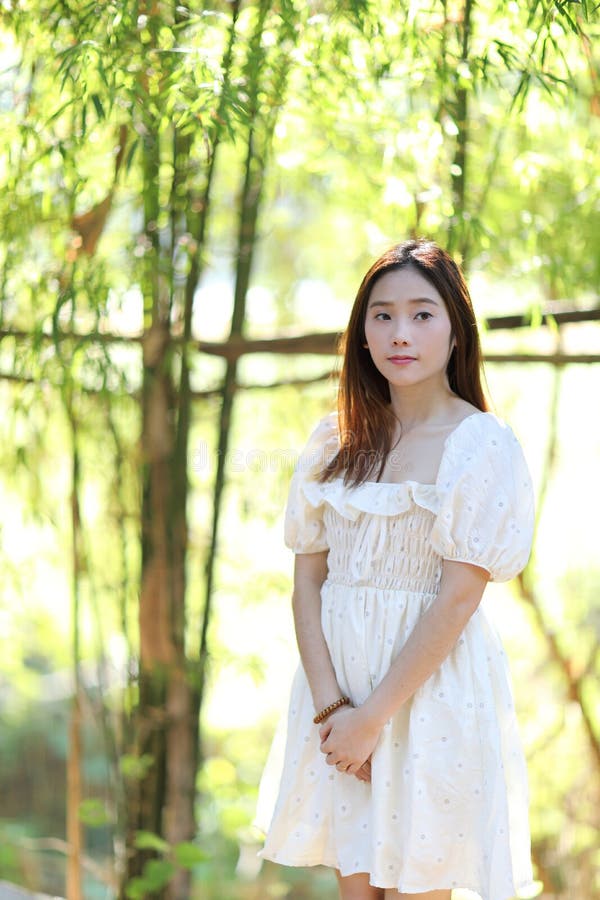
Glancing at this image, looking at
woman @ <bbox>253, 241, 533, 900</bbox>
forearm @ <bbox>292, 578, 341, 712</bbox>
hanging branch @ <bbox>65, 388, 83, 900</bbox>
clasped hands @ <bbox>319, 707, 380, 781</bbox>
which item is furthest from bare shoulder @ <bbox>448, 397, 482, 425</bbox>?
hanging branch @ <bbox>65, 388, 83, 900</bbox>

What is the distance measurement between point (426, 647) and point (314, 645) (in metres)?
0.20

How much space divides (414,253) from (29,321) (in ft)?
3.79

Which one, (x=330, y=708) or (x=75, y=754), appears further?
(x=75, y=754)

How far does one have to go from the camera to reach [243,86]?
5.23 feet

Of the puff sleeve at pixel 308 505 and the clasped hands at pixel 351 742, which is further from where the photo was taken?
the puff sleeve at pixel 308 505

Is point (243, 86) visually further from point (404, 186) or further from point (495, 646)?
point (495, 646)

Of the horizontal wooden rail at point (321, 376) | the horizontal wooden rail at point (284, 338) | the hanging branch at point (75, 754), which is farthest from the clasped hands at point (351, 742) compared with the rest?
the hanging branch at point (75, 754)

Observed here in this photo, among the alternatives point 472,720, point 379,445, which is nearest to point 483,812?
point 472,720

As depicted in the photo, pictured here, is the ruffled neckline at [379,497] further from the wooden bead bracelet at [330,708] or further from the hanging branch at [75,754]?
the hanging branch at [75,754]

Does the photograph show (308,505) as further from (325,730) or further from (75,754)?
(75,754)

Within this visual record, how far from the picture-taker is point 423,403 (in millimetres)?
1475

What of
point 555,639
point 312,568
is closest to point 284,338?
point 312,568

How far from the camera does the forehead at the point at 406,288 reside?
1388 mm

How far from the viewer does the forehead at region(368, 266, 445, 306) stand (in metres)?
1.39
